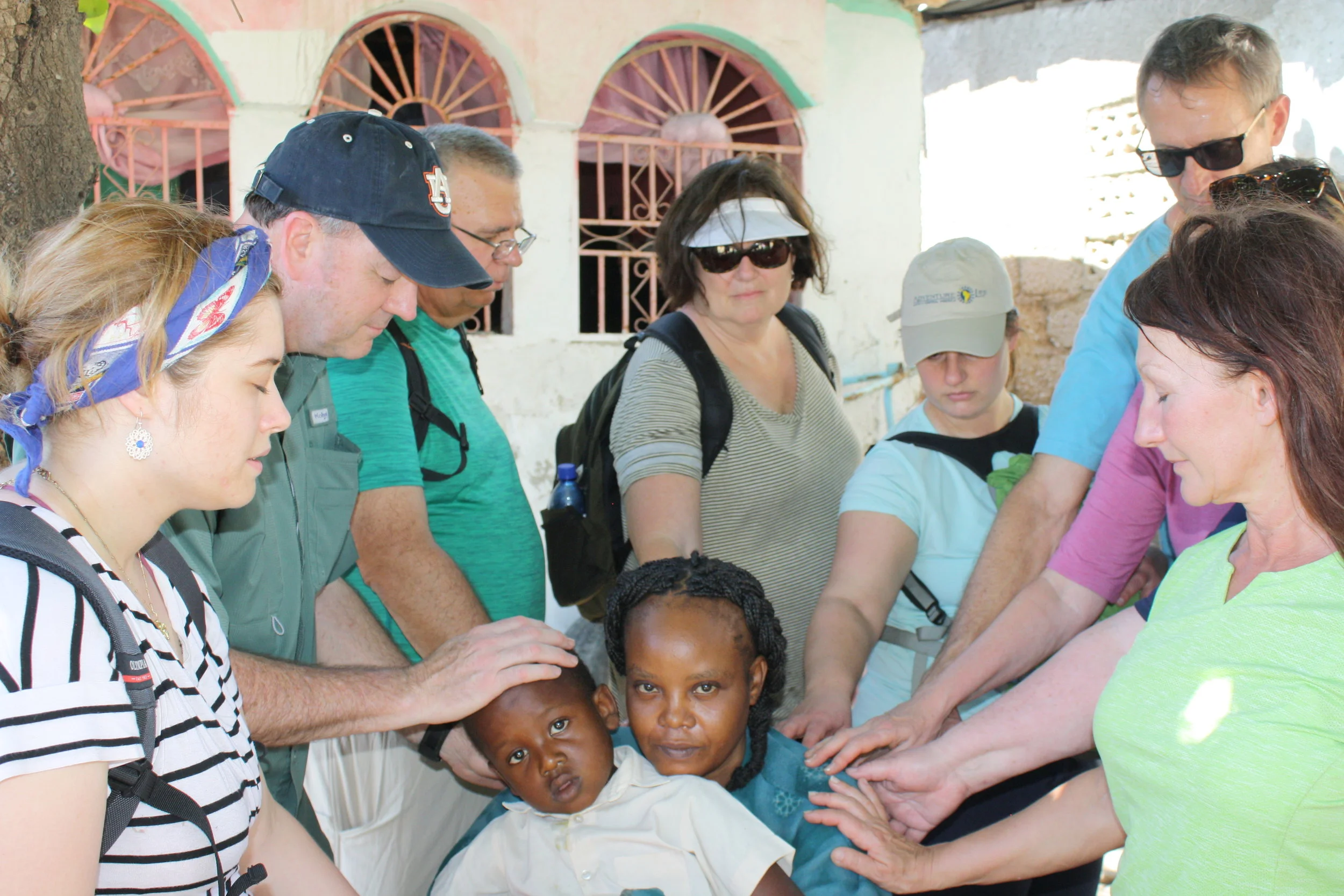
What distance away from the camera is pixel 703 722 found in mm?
2152

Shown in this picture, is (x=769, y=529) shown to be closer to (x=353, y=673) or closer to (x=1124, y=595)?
(x=1124, y=595)

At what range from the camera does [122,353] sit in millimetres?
1344

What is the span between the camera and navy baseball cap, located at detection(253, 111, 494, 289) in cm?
219

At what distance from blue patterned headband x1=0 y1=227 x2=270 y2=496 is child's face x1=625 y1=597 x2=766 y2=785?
1.09 meters

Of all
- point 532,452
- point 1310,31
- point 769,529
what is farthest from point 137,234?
point 1310,31

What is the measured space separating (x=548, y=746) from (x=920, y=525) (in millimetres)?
1185

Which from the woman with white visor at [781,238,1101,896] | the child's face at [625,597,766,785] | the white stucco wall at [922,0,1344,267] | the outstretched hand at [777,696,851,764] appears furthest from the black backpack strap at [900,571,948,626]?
the white stucco wall at [922,0,1344,267]

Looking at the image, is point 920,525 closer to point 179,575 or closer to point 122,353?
point 179,575

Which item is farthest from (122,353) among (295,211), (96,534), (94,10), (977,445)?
(94,10)

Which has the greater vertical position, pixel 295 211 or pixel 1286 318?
pixel 295 211

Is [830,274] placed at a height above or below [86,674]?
above

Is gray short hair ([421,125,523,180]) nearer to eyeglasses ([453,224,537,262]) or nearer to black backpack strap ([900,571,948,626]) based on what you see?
eyeglasses ([453,224,537,262])

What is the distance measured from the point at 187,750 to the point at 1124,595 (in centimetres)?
207

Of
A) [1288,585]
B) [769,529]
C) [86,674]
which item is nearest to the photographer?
[86,674]
